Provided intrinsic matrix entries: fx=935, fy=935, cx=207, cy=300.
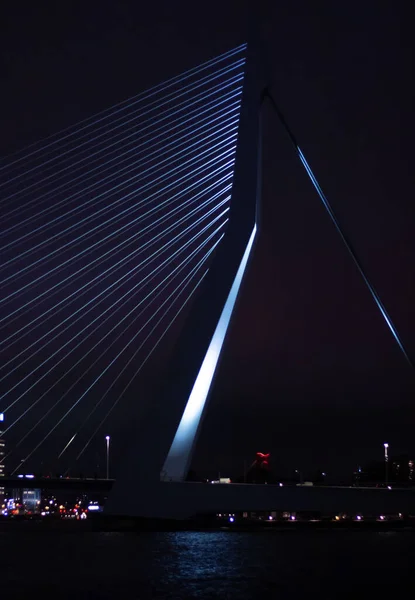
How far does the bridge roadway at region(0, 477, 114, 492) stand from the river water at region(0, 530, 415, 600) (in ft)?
30.9

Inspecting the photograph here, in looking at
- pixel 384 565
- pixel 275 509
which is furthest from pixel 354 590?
pixel 275 509

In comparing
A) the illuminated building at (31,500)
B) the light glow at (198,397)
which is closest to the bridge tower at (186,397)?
the light glow at (198,397)

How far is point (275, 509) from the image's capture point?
19922 millimetres

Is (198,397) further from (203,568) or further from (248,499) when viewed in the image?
(203,568)

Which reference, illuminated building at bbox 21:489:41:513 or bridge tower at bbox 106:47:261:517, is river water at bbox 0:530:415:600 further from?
illuminated building at bbox 21:489:41:513

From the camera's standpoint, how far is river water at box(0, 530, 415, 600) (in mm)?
10117

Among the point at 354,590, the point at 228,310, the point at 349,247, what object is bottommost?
the point at 354,590

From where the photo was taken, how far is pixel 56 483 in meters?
30.7

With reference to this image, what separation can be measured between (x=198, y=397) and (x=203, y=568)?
20.3 feet

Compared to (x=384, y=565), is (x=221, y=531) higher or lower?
higher

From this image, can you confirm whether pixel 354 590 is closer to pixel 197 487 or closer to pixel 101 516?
pixel 197 487

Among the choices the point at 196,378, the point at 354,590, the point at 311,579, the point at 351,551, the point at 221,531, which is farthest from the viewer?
the point at 221,531

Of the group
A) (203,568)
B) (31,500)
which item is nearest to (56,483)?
(203,568)

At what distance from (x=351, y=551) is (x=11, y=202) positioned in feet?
27.2
